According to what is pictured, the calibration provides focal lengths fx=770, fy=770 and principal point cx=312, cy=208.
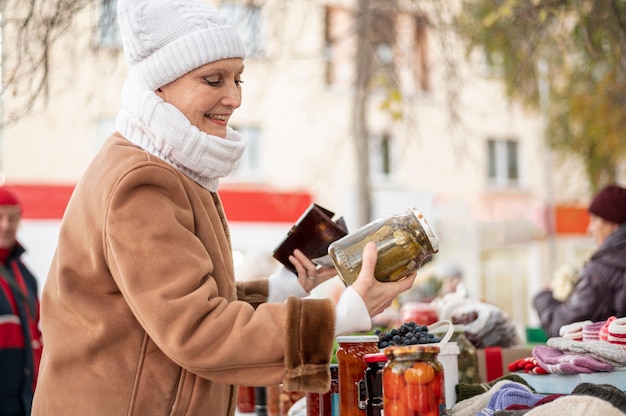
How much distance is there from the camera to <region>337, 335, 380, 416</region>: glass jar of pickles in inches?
82.7

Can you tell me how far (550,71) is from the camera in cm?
872

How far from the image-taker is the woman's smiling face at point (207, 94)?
199cm

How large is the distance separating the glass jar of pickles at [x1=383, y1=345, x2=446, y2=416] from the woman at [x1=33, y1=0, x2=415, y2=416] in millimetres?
131

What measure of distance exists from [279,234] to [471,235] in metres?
4.66

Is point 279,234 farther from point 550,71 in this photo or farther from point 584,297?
point 584,297

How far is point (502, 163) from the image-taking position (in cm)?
1808

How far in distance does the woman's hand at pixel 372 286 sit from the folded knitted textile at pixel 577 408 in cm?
43

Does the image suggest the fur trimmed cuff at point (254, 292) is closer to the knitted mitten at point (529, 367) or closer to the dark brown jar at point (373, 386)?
the dark brown jar at point (373, 386)

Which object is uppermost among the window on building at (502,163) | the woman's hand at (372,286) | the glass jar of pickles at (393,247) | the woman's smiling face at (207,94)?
the window on building at (502,163)

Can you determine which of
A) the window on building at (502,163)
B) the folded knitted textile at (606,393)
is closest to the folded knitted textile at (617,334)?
the folded knitted textile at (606,393)

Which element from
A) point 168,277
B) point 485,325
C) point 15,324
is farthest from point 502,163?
point 168,277

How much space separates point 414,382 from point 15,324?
127 inches

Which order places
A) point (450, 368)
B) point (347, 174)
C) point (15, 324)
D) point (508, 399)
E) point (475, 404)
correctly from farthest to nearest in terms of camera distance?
point (347, 174) → point (15, 324) → point (450, 368) → point (475, 404) → point (508, 399)

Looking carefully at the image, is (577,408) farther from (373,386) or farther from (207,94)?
(207,94)
